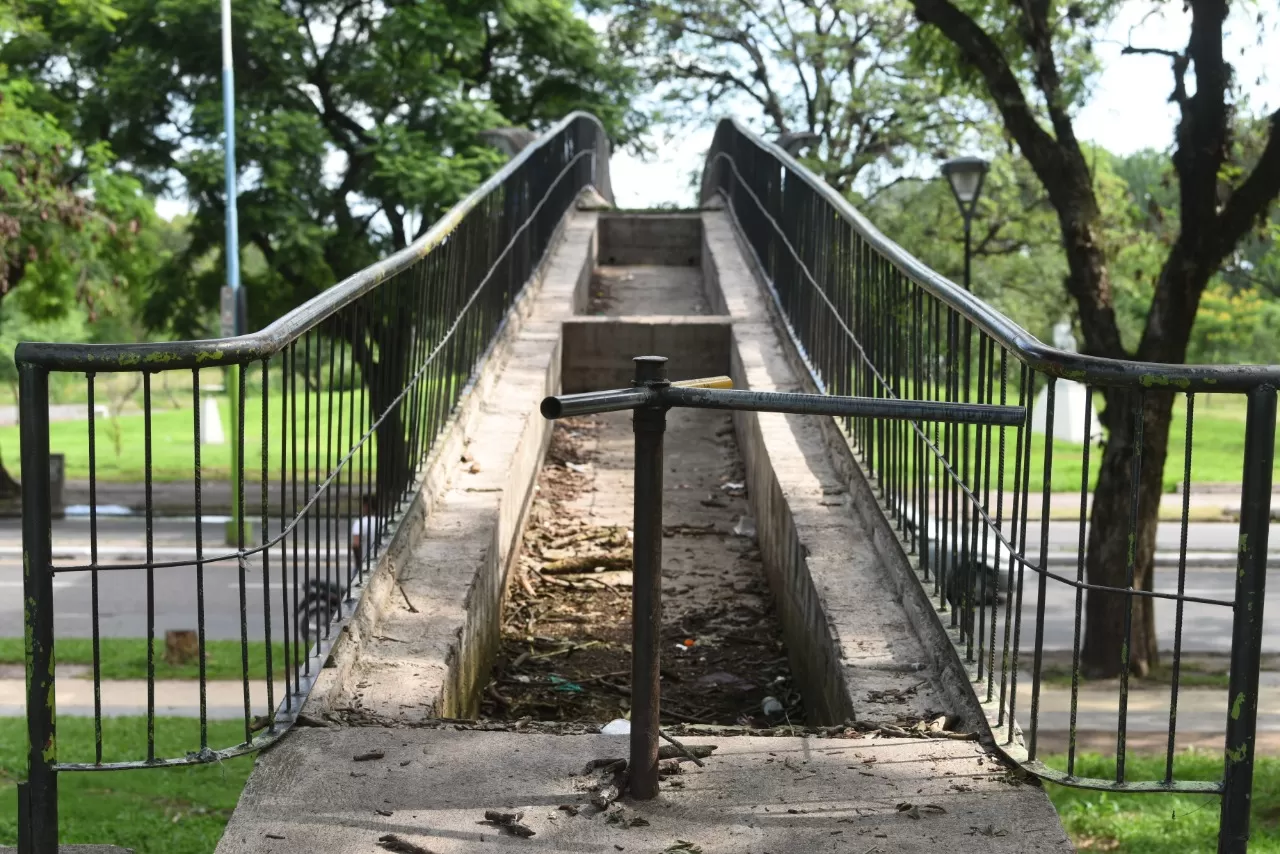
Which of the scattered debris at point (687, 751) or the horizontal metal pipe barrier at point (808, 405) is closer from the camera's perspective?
the horizontal metal pipe barrier at point (808, 405)

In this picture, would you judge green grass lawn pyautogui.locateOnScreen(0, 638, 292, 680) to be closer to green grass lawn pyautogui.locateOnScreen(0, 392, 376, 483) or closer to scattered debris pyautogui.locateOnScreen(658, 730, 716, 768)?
scattered debris pyautogui.locateOnScreen(658, 730, 716, 768)

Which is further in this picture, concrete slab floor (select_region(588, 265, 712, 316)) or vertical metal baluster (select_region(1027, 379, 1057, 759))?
concrete slab floor (select_region(588, 265, 712, 316))

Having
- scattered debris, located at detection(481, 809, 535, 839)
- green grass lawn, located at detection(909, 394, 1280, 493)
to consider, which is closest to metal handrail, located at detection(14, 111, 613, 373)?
scattered debris, located at detection(481, 809, 535, 839)

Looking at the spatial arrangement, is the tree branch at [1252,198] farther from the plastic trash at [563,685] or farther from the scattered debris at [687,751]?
the scattered debris at [687,751]

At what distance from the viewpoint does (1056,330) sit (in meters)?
34.8

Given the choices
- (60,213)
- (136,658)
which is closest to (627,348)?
(136,658)

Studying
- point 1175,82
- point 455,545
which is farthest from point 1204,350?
point 455,545

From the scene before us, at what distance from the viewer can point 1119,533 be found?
13.1 m

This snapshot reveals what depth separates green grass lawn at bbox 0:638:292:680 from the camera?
1405cm

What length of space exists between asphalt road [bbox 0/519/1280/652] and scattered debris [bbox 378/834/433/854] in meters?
11.9

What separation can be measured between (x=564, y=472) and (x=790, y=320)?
1869 mm

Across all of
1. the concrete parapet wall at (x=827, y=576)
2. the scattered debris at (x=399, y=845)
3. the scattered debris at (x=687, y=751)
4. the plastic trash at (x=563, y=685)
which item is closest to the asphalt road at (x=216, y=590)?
the concrete parapet wall at (x=827, y=576)

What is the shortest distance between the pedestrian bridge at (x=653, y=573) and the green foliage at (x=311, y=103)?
13.1 metres

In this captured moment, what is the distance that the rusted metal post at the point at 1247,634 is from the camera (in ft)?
9.07
